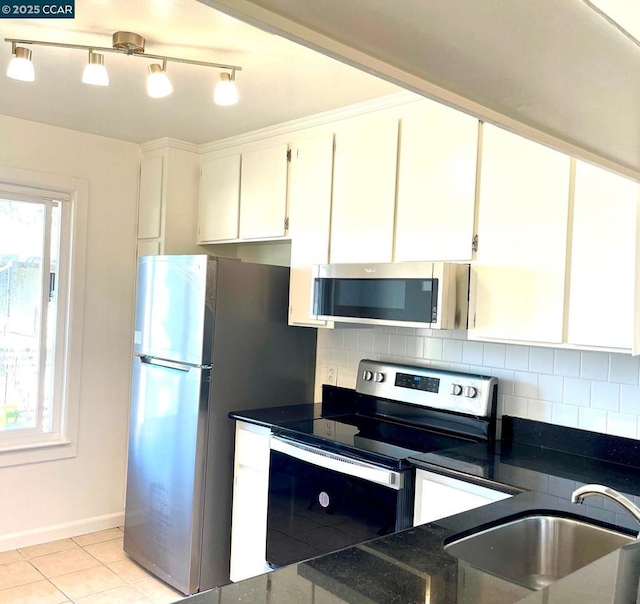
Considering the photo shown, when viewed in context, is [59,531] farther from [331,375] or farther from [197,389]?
[331,375]

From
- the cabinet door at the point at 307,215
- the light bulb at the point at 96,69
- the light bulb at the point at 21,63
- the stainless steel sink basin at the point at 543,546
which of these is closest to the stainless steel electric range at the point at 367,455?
the cabinet door at the point at 307,215

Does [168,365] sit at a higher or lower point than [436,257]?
lower

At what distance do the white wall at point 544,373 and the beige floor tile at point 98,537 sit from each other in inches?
78.1

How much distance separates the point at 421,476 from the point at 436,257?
0.87m

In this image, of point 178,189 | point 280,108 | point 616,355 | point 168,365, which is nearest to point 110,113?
point 178,189

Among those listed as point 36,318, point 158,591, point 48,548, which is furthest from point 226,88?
point 48,548

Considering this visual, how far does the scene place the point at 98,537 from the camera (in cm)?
367

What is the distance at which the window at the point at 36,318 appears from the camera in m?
3.51

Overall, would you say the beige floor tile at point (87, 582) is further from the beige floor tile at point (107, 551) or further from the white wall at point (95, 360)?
the white wall at point (95, 360)

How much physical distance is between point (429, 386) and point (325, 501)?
27.2 inches

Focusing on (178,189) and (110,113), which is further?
(178,189)

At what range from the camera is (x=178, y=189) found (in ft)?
12.0

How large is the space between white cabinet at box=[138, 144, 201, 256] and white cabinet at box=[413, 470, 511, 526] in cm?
215

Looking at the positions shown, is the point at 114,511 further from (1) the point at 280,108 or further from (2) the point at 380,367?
(1) the point at 280,108
